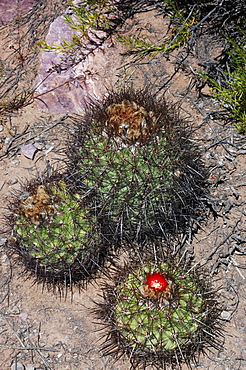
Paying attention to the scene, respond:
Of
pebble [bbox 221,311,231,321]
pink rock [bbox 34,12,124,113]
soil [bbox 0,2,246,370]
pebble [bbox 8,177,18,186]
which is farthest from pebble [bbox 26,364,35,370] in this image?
pink rock [bbox 34,12,124,113]

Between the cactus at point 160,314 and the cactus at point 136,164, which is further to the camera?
the cactus at point 136,164

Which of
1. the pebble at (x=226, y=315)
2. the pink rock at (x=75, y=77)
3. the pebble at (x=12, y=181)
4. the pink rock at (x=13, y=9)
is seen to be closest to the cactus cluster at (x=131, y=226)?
the pebble at (x=226, y=315)

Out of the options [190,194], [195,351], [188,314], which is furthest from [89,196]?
→ [195,351]

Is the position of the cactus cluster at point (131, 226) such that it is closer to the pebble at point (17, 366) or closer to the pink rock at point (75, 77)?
the pebble at point (17, 366)

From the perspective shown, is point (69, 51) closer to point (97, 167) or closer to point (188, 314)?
point (97, 167)

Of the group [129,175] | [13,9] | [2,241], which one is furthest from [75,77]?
[129,175]

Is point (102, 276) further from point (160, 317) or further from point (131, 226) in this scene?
point (160, 317)

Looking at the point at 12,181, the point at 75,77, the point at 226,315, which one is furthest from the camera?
the point at 75,77
